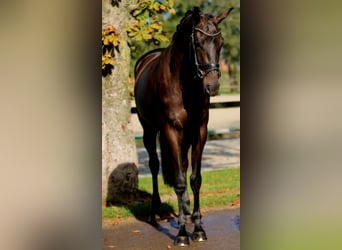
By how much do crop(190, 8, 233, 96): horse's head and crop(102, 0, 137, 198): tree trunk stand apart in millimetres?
2756

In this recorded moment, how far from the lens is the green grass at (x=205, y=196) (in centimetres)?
734

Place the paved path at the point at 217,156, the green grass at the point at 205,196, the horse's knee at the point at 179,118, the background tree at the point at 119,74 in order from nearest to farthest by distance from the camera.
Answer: the horse's knee at the point at 179,118 → the green grass at the point at 205,196 → the background tree at the point at 119,74 → the paved path at the point at 217,156

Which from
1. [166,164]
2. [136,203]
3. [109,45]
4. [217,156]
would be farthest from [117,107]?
[217,156]

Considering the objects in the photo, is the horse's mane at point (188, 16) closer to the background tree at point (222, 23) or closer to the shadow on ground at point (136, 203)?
the shadow on ground at point (136, 203)

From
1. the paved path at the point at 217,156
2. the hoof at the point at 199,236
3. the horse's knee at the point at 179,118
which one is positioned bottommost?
the hoof at the point at 199,236

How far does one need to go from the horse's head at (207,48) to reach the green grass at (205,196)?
2.63 metres

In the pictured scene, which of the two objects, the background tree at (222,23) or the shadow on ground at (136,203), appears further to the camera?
the background tree at (222,23)

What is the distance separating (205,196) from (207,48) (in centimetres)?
334

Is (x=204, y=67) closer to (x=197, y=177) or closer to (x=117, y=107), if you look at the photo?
(x=197, y=177)

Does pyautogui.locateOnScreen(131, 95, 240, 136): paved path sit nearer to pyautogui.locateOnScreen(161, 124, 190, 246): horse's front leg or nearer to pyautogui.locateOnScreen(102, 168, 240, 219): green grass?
pyautogui.locateOnScreen(102, 168, 240, 219): green grass

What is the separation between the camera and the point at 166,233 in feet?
20.9

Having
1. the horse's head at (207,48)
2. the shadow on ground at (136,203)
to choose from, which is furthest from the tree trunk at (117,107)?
the horse's head at (207,48)
